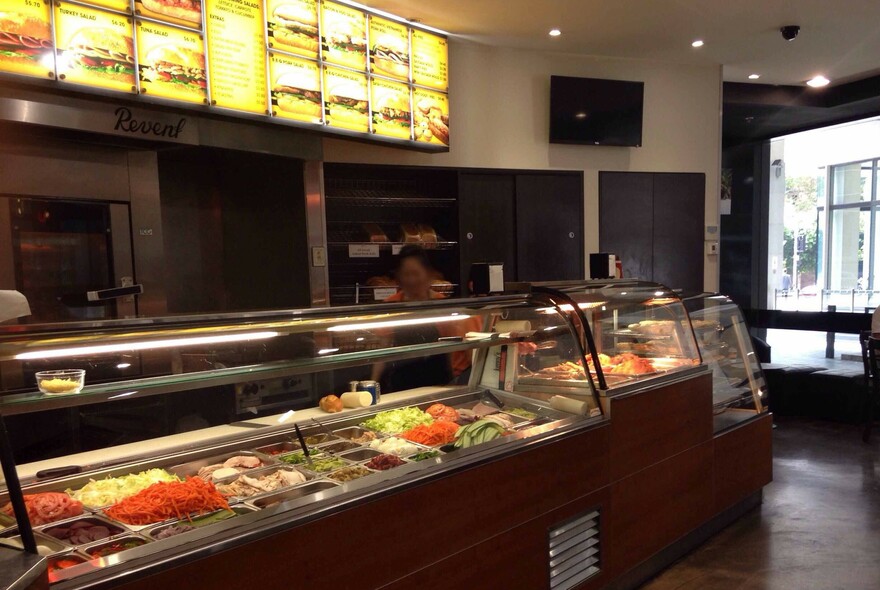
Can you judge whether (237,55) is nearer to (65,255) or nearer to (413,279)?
(65,255)

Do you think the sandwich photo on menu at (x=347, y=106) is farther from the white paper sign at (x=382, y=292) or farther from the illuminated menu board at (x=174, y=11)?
the white paper sign at (x=382, y=292)

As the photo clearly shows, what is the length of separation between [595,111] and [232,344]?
17.8 feet

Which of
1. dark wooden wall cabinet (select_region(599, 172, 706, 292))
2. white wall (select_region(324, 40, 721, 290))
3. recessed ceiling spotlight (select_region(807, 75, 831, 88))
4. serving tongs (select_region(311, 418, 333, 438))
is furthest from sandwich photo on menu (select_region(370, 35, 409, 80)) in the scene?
recessed ceiling spotlight (select_region(807, 75, 831, 88))

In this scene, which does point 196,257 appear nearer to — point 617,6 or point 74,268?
point 74,268

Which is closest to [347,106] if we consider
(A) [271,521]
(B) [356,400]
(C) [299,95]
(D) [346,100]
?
(D) [346,100]

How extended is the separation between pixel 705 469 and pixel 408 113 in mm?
3533

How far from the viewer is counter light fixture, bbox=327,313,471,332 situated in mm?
2521

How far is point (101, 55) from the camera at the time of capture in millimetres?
3547

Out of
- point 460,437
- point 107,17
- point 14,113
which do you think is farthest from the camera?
point 107,17

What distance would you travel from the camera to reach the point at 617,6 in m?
5.38

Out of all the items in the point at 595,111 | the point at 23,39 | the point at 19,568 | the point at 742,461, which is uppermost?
the point at 595,111

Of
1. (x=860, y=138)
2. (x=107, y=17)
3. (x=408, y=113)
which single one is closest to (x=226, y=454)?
(x=107, y=17)

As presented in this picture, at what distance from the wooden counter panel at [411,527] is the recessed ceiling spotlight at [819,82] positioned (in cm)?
711

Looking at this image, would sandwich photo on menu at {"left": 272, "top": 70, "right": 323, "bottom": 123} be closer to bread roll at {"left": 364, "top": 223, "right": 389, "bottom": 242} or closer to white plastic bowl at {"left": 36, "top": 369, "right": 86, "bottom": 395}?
bread roll at {"left": 364, "top": 223, "right": 389, "bottom": 242}
